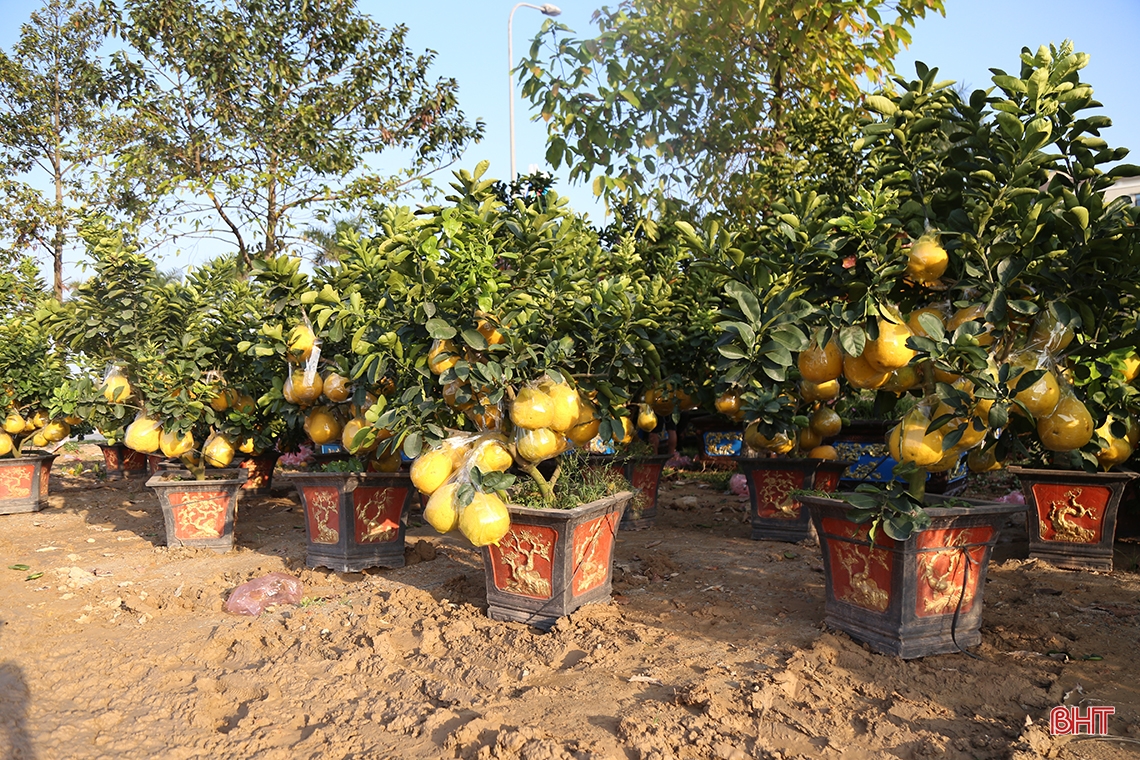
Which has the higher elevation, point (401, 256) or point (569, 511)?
point (401, 256)

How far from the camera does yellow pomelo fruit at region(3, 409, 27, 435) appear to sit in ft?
28.0

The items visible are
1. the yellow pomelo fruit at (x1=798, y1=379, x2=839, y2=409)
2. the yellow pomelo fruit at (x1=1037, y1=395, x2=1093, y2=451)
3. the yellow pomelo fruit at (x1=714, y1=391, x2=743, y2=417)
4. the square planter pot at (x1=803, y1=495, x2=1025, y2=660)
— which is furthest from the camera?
the yellow pomelo fruit at (x1=714, y1=391, x2=743, y2=417)

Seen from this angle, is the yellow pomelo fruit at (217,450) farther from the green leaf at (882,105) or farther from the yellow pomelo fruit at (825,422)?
the green leaf at (882,105)

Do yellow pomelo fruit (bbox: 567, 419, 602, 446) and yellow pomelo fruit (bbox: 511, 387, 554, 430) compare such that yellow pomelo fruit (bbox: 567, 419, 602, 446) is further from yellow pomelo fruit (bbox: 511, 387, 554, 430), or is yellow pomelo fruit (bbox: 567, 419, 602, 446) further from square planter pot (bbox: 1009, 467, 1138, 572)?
square planter pot (bbox: 1009, 467, 1138, 572)

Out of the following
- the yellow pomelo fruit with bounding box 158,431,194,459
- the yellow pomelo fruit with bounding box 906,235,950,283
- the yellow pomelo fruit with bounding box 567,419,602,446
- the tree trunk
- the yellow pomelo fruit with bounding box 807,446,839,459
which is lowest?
the yellow pomelo fruit with bounding box 807,446,839,459

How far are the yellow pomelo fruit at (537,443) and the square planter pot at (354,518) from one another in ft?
5.98

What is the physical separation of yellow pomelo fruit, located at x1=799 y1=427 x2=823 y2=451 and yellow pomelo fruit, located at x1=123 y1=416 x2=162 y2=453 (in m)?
5.30

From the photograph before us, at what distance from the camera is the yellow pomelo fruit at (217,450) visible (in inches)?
259

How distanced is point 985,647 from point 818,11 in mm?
4430

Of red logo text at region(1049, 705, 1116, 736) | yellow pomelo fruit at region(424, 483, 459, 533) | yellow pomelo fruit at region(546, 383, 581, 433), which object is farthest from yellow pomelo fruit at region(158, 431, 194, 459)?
red logo text at region(1049, 705, 1116, 736)

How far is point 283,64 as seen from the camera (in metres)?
10.9

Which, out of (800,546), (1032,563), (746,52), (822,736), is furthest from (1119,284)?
(746,52)

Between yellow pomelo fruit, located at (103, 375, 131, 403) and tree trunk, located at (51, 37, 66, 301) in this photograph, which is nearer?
yellow pomelo fruit, located at (103, 375, 131, 403)

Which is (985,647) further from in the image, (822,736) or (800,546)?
(800,546)
